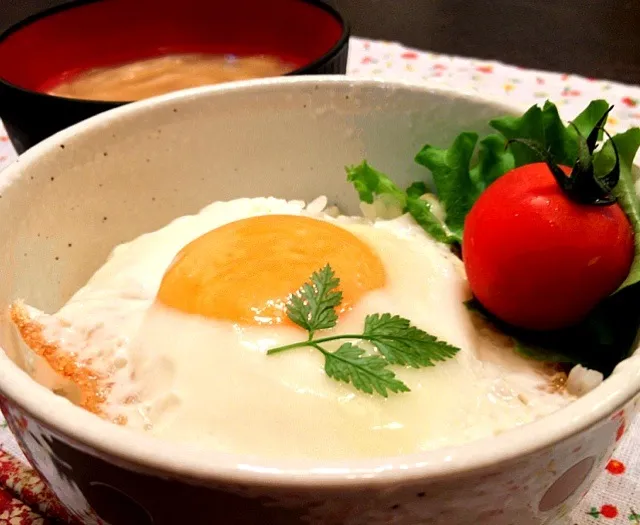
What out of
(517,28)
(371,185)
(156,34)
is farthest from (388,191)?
(517,28)

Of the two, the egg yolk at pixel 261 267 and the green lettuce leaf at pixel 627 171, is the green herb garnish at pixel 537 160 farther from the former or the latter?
the egg yolk at pixel 261 267

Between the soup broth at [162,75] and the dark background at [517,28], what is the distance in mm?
778

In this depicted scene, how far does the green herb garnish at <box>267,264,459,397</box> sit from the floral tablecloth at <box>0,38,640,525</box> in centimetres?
21

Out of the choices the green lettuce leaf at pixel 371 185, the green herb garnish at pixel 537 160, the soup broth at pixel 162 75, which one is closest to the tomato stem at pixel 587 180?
the green herb garnish at pixel 537 160

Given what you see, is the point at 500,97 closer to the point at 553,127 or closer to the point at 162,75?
the point at 553,127

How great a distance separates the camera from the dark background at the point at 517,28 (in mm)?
2062

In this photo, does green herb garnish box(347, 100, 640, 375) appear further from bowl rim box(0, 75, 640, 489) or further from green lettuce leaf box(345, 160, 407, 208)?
bowl rim box(0, 75, 640, 489)

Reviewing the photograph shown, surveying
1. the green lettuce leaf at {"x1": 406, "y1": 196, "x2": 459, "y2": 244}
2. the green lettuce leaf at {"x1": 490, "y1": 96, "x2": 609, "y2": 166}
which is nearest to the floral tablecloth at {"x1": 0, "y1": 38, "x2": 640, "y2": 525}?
the green lettuce leaf at {"x1": 490, "y1": 96, "x2": 609, "y2": 166}

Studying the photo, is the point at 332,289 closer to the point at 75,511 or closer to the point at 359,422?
the point at 359,422

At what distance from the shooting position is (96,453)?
50 centimetres

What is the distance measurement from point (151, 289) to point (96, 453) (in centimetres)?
38

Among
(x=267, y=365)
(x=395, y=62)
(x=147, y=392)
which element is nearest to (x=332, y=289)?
(x=267, y=365)

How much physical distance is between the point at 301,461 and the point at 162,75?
1105 mm

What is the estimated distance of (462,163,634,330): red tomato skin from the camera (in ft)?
2.37
